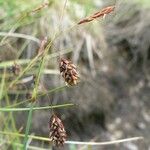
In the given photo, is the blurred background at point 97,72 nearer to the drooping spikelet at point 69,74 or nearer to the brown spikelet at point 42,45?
the brown spikelet at point 42,45

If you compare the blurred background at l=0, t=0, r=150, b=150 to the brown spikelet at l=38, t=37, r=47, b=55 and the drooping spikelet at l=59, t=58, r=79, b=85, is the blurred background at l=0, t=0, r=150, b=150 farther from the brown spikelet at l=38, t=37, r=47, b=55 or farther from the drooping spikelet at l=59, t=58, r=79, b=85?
the drooping spikelet at l=59, t=58, r=79, b=85

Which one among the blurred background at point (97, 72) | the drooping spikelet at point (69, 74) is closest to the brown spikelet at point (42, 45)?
the drooping spikelet at point (69, 74)

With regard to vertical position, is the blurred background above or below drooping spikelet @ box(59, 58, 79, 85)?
above

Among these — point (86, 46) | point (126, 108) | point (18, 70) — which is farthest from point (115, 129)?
point (18, 70)

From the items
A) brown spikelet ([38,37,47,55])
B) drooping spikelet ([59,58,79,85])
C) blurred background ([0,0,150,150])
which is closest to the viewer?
drooping spikelet ([59,58,79,85])

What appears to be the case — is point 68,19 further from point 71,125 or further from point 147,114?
point 147,114

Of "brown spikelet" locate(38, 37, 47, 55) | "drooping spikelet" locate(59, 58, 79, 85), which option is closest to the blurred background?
"brown spikelet" locate(38, 37, 47, 55)

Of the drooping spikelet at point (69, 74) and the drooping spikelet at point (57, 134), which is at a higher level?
the drooping spikelet at point (69, 74)

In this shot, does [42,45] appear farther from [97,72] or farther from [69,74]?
[97,72]
